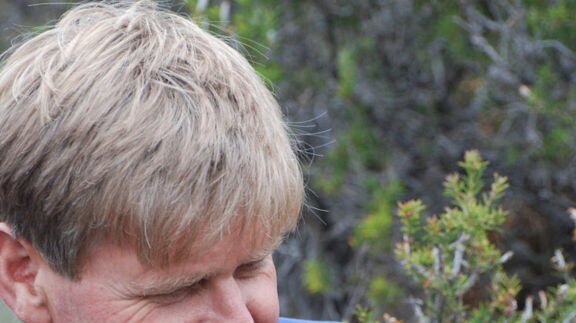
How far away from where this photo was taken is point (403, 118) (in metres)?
4.15

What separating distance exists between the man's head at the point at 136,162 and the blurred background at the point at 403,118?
165 centimetres

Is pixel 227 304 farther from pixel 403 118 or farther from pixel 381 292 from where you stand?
pixel 403 118

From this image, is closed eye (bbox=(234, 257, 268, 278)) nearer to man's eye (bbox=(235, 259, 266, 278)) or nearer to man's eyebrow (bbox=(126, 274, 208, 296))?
man's eye (bbox=(235, 259, 266, 278))

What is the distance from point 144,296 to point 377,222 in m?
1.82

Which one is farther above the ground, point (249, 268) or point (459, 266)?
point (249, 268)

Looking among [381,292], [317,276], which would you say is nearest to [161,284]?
[381,292]

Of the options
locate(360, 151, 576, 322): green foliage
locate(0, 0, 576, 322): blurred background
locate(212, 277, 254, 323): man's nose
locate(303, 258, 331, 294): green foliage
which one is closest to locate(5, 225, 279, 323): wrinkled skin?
locate(212, 277, 254, 323): man's nose

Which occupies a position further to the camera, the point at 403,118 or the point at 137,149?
the point at 403,118

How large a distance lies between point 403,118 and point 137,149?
260 centimetres

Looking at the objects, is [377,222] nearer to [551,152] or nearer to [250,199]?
[551,152]

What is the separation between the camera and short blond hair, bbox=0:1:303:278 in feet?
5.46

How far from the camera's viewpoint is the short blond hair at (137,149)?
166cm

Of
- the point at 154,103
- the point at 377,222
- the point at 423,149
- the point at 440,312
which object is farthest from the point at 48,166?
the point at 423,149

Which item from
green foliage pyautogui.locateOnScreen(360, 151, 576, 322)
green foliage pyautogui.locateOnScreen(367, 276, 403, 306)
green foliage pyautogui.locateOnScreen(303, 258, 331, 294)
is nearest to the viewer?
green foliage pyautogui.locateOnScreen(360, 151, 576, 322)
